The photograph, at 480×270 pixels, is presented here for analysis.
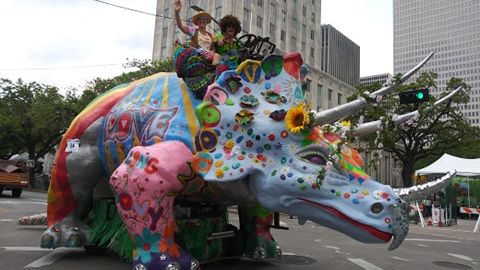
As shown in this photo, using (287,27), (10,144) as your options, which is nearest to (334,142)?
(10,144)

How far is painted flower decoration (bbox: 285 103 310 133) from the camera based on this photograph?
4465 mm

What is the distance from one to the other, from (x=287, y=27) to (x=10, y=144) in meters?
34.8

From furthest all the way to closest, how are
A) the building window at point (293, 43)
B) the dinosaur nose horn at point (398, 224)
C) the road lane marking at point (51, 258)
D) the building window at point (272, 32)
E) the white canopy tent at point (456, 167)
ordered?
the building window at point (293, 43) < the building window at point (272, 32) < the white canopy tent at point (456, 167) < the road lane marking at point (51, 258) < the dinosaur nose horn at point (398, 224)

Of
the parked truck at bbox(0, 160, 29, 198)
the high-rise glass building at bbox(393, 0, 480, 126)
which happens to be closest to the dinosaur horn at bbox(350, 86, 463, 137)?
the high-rise glass building at bbox(393, 0, 480, 126)

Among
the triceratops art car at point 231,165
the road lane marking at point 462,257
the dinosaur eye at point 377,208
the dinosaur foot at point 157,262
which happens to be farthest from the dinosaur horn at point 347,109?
the road lane marking at point 462,257

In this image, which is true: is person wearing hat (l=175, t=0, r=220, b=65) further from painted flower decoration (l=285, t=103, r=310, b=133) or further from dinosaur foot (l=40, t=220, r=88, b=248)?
dinosaur foot (l=40, t=220, r=88, b=248)

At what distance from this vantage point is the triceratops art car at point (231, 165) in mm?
4207

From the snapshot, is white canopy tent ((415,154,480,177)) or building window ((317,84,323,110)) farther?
building window ((317,84,323,110))

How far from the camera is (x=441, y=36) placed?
21.5 metres

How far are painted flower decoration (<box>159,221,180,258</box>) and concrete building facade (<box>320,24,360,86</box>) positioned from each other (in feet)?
207

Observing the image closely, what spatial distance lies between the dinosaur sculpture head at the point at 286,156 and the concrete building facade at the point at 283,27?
140 ft

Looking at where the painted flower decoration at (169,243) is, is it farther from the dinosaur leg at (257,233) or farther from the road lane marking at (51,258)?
the road lane marking at (51,258)

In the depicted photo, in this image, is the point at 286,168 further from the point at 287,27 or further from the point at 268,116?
the point at 287,27

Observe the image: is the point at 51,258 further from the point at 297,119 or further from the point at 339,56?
the point at 339,56
